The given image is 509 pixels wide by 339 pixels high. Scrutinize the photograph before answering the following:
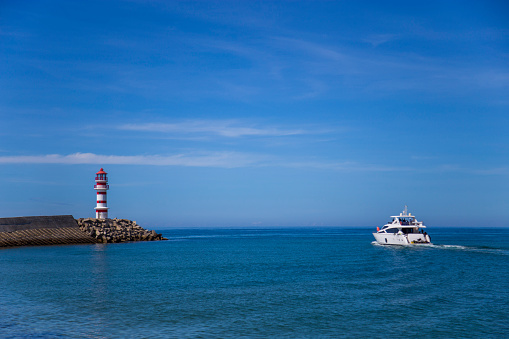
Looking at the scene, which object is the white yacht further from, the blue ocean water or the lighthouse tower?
the lighthouse tower

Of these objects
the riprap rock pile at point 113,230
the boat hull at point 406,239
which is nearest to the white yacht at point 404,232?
the boat hull at point 406,239

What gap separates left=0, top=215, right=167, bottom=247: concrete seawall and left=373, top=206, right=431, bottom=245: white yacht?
49.0m

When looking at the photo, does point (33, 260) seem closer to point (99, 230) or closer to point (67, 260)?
point (67, 260)

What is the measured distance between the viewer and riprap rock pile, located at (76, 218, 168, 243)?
3224 inches

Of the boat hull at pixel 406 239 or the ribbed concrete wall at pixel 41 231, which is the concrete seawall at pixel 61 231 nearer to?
the ribbed concrete wall at pixel 41 231

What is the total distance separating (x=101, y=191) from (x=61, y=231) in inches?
488

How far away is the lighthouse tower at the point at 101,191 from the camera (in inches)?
3398

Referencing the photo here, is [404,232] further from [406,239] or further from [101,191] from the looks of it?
[101,191]

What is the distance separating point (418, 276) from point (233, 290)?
1541 centimetres

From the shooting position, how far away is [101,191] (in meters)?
86.6

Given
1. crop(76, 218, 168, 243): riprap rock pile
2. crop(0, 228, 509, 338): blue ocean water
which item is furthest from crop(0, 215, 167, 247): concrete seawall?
crop(0, 228, 509, 338): blue ocean water

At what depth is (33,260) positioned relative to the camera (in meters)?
47.8

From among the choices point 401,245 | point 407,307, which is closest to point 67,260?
point 407,307

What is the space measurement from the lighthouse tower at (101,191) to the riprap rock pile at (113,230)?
1.55 meters
